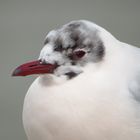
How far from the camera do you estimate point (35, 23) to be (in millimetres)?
1373

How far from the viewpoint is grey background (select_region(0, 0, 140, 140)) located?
137 centimetres

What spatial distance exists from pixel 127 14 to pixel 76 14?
16 centimetres

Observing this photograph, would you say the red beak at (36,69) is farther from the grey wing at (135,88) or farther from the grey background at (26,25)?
the grey background at (26,25)

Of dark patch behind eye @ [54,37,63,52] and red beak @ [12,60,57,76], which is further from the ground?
dark patch behind eye @ [54,37,63,52]

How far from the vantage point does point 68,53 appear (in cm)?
81

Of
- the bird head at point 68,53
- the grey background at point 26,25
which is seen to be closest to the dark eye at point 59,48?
the bird head at point 68,53

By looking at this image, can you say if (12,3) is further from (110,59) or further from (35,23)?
(110,59)

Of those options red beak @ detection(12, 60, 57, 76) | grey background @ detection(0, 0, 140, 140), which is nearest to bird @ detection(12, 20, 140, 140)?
red beak @ detection(12, 60, 57, 76)

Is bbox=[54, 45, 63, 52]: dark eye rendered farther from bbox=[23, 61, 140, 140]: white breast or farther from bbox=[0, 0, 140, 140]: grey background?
bbox=[0, 0, 140, 140]: grey background

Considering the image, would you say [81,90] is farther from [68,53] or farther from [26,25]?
[26,25]

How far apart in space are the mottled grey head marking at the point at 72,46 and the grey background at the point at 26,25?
0.55 meters

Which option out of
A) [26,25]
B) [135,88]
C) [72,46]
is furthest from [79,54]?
[26,25]

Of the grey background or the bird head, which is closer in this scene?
the bird head

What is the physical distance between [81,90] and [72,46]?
85mm
